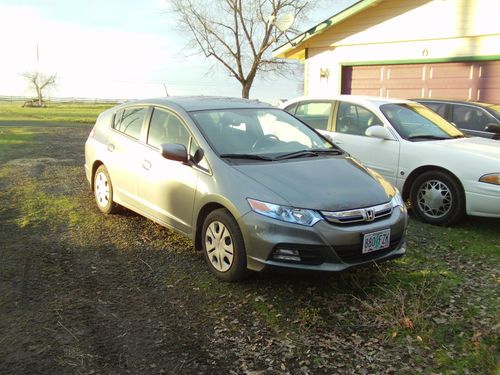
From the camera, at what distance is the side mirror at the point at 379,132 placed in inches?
256

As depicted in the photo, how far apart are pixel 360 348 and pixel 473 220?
12.2ft

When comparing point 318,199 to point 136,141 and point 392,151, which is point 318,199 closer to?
point 136,141

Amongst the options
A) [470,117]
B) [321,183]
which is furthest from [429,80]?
[321,183]

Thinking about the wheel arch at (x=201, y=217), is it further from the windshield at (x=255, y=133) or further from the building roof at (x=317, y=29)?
the building roof at (x=317, y=29)

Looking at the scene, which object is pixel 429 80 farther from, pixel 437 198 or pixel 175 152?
pixel 175 152

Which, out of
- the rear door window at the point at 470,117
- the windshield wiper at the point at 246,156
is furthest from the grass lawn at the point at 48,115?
the windshield wiper at the point at 246,156

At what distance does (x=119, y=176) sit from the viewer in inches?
225

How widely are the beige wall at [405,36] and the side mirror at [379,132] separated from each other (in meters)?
6.36

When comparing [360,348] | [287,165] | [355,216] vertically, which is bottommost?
[360,348]

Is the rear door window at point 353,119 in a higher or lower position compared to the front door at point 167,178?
higher

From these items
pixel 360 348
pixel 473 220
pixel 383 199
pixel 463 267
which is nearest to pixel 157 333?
pixel 360 348

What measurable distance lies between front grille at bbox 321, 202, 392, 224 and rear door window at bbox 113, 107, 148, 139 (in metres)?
2.69

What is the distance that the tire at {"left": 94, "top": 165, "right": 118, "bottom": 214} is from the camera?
19.8ft

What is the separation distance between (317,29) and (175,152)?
10.5 m
